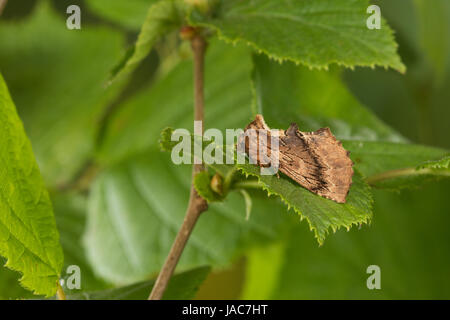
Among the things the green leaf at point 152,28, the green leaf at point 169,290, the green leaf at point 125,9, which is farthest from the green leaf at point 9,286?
the green leaf at point 125,9

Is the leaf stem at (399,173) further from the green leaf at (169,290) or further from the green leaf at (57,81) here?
the green leaf at (57,81)

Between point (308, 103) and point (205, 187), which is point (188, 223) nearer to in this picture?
point (205, 187)

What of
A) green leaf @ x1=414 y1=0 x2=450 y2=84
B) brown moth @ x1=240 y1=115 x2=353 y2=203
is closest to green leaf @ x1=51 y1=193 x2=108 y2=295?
brown moth @ x1=240 y1=115 x2=353 y2=203

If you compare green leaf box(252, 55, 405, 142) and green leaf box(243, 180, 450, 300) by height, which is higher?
green leaf box(252, 55, 405, 142)

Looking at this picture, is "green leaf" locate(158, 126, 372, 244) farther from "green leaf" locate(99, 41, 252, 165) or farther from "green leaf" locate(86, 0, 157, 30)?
"green leaf" locate(86, 0, 157, 30)

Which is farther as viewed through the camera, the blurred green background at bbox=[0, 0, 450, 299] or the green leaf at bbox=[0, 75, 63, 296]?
the blurred green background at bbox=[0, 0, 450, 299]

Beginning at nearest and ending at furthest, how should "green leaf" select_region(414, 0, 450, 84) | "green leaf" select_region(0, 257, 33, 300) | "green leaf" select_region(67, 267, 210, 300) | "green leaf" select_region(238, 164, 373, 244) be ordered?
"green leaf" select_region(238, 164, 373, 244), "green leaf" select_region(67, 267, 210, 300), "green leaf" select_region(0, 257, 33, 300), "green leaf" select_region(414, 0, 450, 84)

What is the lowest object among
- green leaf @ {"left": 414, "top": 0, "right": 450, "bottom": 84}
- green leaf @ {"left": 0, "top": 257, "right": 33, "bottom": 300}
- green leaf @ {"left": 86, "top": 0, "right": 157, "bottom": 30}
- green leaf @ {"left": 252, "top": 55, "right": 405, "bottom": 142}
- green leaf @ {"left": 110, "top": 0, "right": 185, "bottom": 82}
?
green leaf @ {"left": 0, "top": 257, "right": 33, "bottom": 300}
